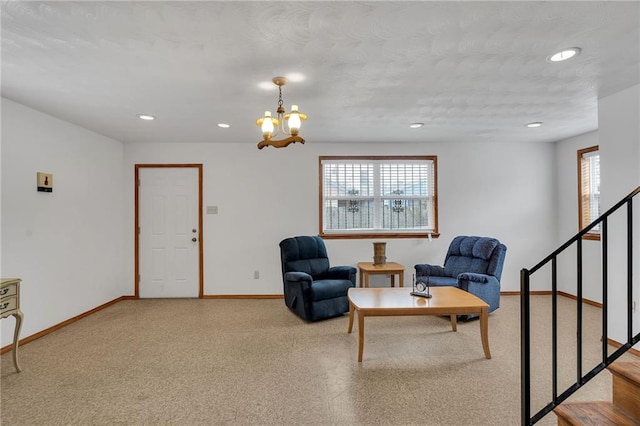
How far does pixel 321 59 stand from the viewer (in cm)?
242

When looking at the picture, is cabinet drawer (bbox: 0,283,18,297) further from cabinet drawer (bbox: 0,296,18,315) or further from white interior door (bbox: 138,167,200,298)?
white interior door (bbox: 138,167,200,298)

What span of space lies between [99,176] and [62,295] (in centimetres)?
160

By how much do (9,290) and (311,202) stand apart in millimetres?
3554

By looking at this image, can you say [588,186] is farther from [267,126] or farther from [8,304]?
[8,304]

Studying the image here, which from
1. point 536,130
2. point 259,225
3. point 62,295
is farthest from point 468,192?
point 62,295

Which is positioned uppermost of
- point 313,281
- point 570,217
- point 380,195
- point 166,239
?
point 380,195

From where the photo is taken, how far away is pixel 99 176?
15.4 feet

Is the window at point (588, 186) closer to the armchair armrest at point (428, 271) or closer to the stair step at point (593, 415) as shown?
the armchair armrest at point (428, 271)

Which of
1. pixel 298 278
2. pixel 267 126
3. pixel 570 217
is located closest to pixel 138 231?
pixel 298 278

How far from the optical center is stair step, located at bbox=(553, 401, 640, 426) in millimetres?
1611

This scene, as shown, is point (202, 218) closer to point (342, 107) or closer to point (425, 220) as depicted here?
point (342, 107)

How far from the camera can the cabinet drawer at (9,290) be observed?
2.70 meters

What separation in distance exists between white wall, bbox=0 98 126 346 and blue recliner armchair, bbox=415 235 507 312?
4057 mm

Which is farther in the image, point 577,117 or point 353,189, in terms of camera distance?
point 353,189
